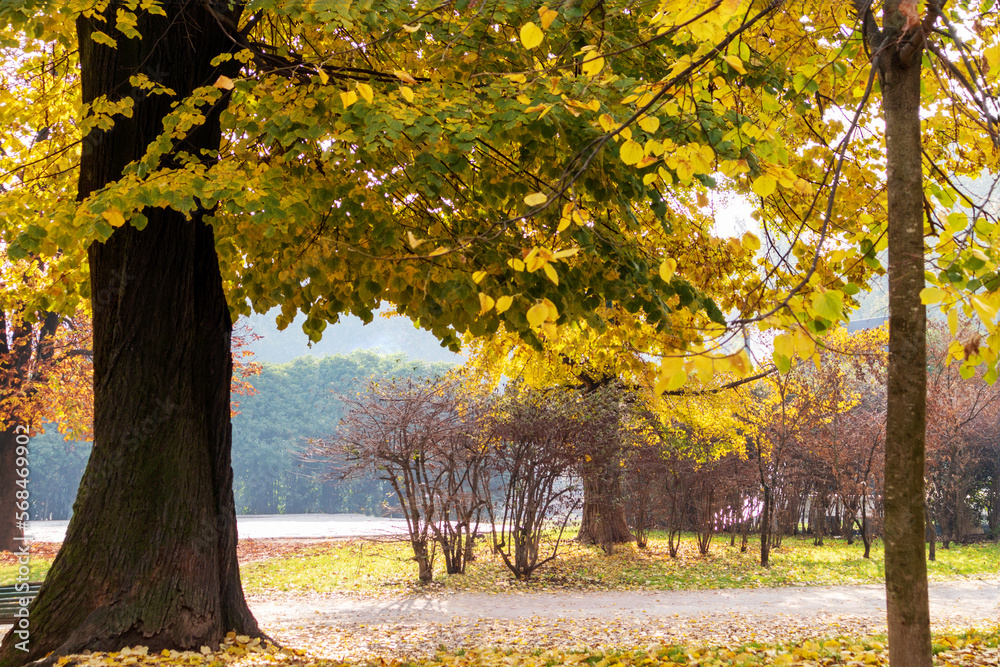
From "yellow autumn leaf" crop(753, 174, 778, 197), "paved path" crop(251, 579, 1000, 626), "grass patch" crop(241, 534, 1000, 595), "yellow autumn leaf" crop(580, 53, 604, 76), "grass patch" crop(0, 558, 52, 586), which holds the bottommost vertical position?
"grass patch" crop(0, 558, 52, 586)

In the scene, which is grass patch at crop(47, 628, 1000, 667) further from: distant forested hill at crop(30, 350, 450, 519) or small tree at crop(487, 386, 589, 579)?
distant forested hill at crop(30, 350, 450, 519)

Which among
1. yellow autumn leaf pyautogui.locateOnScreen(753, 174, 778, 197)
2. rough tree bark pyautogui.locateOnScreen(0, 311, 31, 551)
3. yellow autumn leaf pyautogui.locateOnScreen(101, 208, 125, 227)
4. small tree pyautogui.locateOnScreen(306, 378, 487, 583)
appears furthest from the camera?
rough tree bark pyautogui.locateOnScreen(0, 311, 31, 551)

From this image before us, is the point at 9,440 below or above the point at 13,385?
below

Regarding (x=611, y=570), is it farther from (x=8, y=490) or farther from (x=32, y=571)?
(x=8, y=490)

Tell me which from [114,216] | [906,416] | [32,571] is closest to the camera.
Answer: [906,416]

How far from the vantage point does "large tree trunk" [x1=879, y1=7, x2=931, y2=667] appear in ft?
9.27

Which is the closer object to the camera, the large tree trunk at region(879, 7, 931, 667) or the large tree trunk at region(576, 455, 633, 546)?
the large tree trunk at region(879, 7, 931, 667)

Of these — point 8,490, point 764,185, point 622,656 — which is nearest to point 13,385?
point 8,490

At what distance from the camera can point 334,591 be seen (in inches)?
472

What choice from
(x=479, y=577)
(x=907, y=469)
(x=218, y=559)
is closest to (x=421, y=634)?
(x=218, y=559)

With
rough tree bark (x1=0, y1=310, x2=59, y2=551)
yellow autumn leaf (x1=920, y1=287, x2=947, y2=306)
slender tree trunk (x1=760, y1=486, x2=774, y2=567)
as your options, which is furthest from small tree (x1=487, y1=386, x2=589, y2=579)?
rough tree bark (x1=0, y1=310, x2=59, y2=551)

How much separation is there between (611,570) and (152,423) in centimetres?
1036

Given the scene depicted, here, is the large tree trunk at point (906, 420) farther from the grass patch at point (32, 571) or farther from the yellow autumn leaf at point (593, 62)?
the grass patch at point (32, 571)

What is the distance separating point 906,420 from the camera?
287 cm
